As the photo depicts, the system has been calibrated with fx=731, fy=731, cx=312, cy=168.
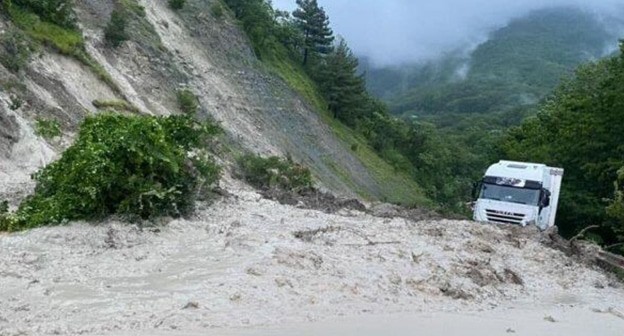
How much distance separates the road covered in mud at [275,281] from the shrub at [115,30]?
67.7 ft

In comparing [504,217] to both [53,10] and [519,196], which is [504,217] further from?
[53,10]

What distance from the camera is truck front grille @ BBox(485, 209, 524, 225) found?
79.2ft

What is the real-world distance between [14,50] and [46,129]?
5657mm

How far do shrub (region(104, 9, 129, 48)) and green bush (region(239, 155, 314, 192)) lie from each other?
9870mm

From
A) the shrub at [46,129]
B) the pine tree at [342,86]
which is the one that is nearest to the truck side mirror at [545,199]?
the shrub at [46,129]

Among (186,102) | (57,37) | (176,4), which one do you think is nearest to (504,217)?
(186,102)

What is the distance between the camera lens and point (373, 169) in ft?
179

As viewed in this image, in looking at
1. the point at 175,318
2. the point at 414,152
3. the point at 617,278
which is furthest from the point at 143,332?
the point at 414,152

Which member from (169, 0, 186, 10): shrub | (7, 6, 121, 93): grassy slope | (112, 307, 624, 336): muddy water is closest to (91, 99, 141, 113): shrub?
(7, 6, 121, 93): grassy slope

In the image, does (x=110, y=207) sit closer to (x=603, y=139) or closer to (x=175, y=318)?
(x=175, y=318)

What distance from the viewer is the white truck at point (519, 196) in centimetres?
2420

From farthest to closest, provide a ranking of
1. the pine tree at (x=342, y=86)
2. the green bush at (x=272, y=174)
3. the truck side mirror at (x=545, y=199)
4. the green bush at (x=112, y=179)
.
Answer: the pine tree at (x=342, y=86) → the green bush at (x=272, y=174) → the truck side mirror at (x=545, y=199) → the green bush at (x=112, y=179)

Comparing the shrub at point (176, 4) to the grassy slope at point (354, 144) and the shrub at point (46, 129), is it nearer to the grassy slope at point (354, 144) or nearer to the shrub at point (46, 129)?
the grassy slope at point (354, 144)

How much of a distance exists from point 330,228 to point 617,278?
713cm
